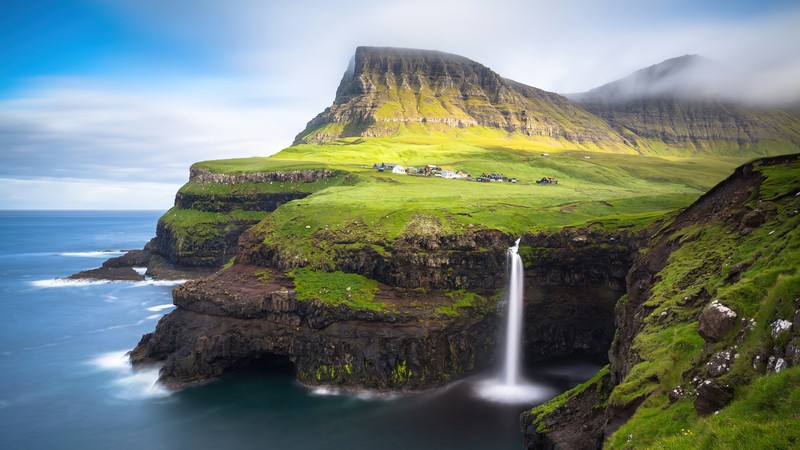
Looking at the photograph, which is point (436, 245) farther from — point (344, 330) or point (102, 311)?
point (102, 311)

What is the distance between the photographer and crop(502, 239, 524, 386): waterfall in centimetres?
6694

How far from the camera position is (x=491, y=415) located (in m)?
53.8

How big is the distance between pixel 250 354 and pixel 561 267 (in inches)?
1819

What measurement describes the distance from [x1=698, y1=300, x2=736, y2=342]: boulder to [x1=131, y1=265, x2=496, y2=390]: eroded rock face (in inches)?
1654

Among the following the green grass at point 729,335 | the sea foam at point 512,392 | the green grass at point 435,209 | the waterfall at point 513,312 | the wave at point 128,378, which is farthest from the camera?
the green grass at point 435,209

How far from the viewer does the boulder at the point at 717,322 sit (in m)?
21.3

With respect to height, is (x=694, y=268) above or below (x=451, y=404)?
above

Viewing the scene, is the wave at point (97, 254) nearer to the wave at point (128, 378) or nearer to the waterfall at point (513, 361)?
the wave at point (128, 378)

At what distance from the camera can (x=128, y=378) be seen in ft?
219

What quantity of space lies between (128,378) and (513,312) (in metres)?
55.4

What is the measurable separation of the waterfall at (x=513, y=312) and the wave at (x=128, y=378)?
45.7 m

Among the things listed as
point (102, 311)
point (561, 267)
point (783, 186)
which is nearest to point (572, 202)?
point (561, 267)

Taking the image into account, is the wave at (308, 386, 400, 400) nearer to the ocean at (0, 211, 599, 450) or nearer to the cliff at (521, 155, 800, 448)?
the ocean at (0, 211, 599, 450)

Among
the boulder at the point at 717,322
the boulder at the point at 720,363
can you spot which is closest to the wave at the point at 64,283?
the boulder at the point at 717,322
